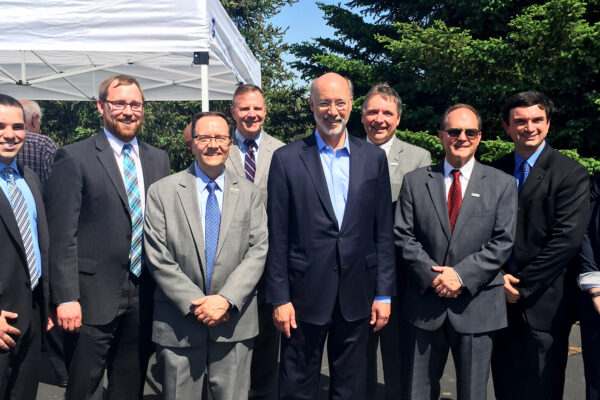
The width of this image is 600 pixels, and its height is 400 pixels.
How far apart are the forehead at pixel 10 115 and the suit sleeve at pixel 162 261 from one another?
789 millimetres

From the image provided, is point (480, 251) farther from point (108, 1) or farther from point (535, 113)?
point (108, 1)

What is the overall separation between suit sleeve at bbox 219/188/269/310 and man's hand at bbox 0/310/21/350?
1.06 meters

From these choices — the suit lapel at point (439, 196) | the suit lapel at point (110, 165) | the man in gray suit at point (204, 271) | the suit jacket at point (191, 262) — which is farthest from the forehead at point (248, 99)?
the suit lapel at point (439, 196)

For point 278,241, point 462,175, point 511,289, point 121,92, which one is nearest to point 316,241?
point 278,241

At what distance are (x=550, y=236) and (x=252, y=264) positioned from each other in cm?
176

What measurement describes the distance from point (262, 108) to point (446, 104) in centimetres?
707

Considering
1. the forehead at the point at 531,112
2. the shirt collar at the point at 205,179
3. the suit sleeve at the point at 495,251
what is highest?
the forehead at the point at 531,112

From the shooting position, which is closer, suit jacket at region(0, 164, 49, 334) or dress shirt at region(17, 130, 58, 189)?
suit jacket at region(0, 164, 49, 334)

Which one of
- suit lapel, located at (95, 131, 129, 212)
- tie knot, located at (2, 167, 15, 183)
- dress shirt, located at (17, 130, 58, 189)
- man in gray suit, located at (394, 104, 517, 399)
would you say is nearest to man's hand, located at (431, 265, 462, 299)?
man in gray suit, located at (394, 104, 517, 399)

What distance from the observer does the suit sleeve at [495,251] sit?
8.92ft

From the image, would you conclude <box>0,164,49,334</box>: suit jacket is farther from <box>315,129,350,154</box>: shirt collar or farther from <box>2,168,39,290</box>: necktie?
<box>315,129,350,154</box>: shirt collar

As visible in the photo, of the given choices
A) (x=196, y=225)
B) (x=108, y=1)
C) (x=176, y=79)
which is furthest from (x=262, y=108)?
(x=176, y=79)

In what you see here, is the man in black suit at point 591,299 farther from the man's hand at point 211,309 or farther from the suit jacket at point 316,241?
the man's hand at point 211,309

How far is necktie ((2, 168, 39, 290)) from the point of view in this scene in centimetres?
259
